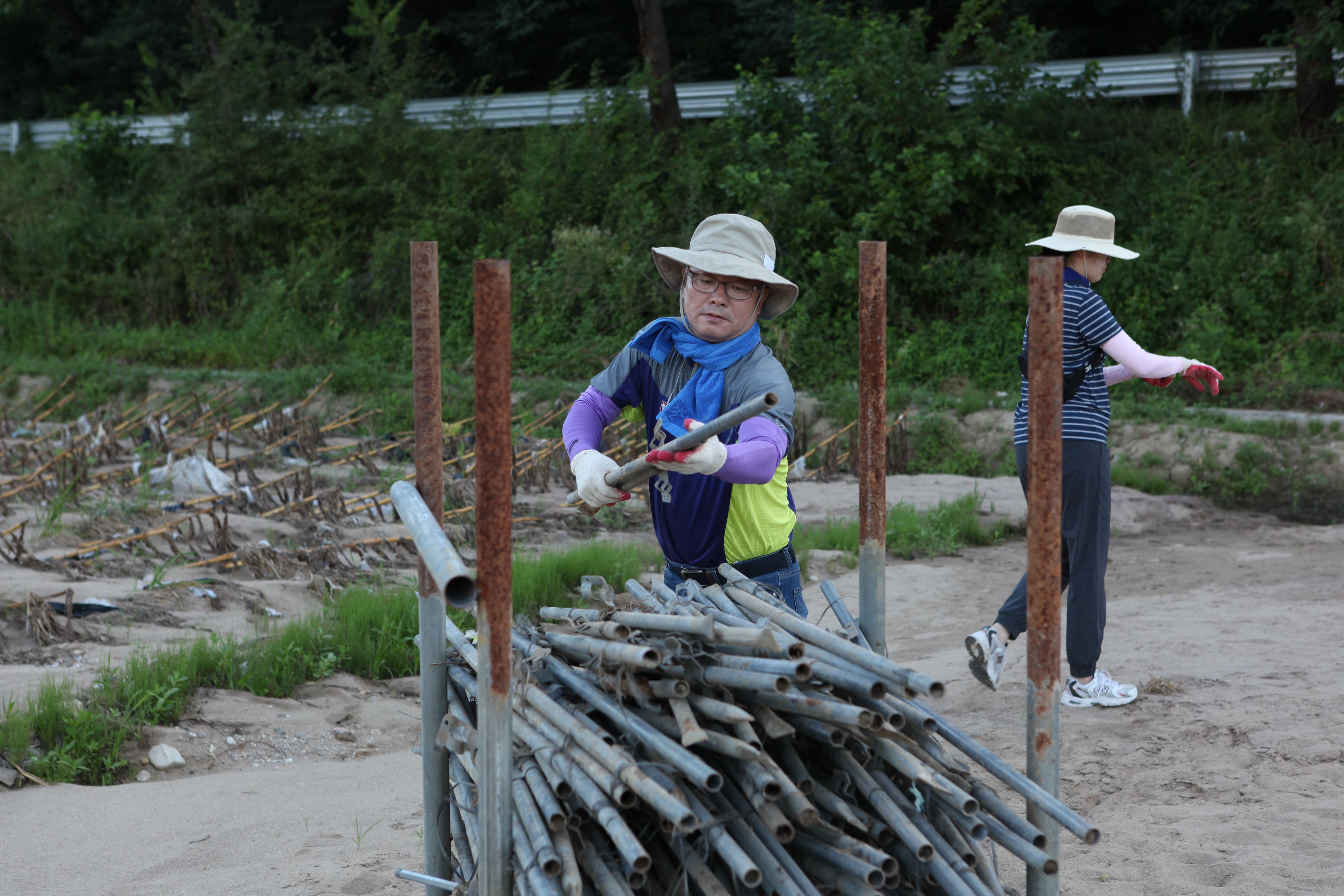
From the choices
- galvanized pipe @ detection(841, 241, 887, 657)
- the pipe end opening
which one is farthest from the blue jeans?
the pipe end opening

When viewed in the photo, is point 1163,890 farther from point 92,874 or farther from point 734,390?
point 92,874

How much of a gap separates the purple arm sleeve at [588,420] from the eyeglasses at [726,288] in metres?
0.40

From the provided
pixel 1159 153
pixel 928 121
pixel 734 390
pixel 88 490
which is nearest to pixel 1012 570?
pixel 734 390

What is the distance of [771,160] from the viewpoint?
14250 millimetres

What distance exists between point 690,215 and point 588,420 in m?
12.1

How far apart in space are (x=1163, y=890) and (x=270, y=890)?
8.67ft

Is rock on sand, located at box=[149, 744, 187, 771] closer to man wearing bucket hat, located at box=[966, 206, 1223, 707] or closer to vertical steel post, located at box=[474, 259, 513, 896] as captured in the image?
vertical steel post, located at box=[474, 259, 513, 896]

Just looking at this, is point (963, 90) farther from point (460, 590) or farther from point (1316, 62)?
point (460, 590)

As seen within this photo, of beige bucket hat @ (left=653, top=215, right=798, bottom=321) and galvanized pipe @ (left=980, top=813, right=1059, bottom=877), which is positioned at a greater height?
beige bucket hat @ (left=653, top=215, right=798, bottom=321)

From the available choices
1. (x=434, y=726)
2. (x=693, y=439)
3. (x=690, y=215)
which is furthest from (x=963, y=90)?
(x=434, y=726)

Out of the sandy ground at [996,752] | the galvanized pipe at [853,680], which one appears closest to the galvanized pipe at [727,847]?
the galvanized pipe at [853,680]

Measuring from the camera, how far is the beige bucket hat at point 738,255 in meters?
2.86

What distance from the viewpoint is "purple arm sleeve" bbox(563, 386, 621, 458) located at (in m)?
2.99

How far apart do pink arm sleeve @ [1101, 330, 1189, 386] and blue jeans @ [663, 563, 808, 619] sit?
1.64 metres
